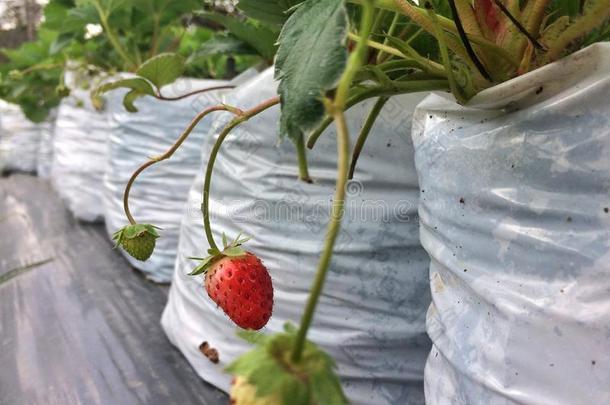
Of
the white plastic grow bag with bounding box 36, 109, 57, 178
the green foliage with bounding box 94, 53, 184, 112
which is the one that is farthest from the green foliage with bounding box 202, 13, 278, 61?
the white plastic grow bag with bounding box 36, 109, 57, 178

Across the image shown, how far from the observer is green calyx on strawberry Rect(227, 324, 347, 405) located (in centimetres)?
20

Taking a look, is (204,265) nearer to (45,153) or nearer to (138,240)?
(138,240)

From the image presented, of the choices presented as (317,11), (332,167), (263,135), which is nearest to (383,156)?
(332,167)

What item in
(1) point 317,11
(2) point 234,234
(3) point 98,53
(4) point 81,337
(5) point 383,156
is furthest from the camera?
(3) point 98,53

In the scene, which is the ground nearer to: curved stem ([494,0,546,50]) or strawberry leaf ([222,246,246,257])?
strawberry leaf ([222,246,246,257])

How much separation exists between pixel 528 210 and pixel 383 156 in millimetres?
243

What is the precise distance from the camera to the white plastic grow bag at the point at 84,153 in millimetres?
1739

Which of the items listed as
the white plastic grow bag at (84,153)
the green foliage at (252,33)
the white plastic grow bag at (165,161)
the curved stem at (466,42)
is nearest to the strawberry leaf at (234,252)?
the curved stem at (466,42)

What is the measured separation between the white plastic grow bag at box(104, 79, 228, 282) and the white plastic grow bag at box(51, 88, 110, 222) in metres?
0.49

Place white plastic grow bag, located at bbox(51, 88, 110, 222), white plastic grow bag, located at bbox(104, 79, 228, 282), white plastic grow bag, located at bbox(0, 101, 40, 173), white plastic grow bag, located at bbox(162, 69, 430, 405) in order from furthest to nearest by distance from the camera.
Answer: white plastic grow bag, located at bbox(0, 101, 40, 173) < white plastic grow bag, located at bbox(51, 88, 110, 222) < white plastic grow bag, located at bbox(104, 79, 228, 282) < white plastic grow bag, located at bbox(162, 69, 430, 405)

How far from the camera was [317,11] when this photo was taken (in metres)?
0.32

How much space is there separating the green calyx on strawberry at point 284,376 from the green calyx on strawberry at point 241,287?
0.57 ft

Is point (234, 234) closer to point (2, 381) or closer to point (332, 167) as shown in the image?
point (332, 167)

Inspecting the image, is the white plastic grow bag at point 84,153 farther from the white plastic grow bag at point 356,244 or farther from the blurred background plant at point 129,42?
the white plastic grow bag at point 356,244
